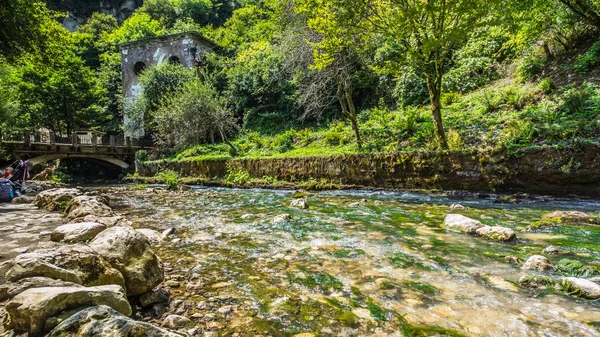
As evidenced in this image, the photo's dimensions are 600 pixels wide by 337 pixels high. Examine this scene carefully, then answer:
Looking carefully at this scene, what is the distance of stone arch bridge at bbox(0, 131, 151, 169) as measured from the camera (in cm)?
2114

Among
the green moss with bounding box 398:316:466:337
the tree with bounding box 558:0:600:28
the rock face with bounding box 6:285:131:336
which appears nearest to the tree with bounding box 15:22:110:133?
the rock face with bounding box 6:285:131:336

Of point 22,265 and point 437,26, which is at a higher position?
point 437,26

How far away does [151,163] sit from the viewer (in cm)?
2441

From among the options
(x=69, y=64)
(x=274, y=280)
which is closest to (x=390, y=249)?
(x=274, y=280)

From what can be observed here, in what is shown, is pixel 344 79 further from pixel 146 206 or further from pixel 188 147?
pixel 188 147

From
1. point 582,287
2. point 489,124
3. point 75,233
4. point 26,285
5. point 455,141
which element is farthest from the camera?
point 489,124

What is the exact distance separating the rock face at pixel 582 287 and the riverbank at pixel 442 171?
21.4 ft

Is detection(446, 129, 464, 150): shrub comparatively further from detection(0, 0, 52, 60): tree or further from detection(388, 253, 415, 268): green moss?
detection(0, 0, 52, 60): tree

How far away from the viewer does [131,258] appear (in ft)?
9.99

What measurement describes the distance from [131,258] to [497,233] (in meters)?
5.07

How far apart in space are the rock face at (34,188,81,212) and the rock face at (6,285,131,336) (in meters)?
7.01

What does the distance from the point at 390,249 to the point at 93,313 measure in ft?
12.1

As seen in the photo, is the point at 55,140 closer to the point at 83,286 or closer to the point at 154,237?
the point at 154,237

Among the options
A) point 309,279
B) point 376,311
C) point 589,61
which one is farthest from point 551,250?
point 589,61
